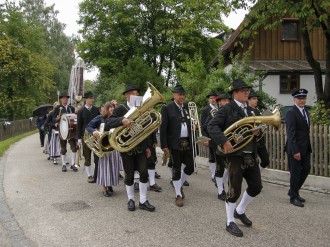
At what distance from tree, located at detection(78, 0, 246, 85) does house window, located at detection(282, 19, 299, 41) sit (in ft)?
22.1

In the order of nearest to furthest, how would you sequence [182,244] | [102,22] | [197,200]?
[182,244] < [197,200] < [102,22]

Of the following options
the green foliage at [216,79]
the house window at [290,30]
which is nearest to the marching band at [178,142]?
the green foliage at [216,79]

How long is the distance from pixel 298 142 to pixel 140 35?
2789 cm

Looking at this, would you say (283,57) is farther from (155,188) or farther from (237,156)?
(237,156)

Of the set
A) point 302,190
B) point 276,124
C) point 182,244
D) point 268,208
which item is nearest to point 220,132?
point 276,124

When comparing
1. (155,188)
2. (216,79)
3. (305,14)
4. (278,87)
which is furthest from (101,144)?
(278,87)

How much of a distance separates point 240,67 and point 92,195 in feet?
28.8

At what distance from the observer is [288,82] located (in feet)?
82.7

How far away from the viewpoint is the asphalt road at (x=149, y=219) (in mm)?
5188

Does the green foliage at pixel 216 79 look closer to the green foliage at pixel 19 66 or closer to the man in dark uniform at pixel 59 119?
the man in dark uniform at pixel 59 119

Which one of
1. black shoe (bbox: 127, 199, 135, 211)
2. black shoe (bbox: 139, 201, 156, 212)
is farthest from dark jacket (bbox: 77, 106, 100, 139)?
black shoe (bbox: 139, 201, 156, 212)

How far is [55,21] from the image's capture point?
185 ft

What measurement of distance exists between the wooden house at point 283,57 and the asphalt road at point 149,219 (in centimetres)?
1718

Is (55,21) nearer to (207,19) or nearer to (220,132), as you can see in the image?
(207,19)
